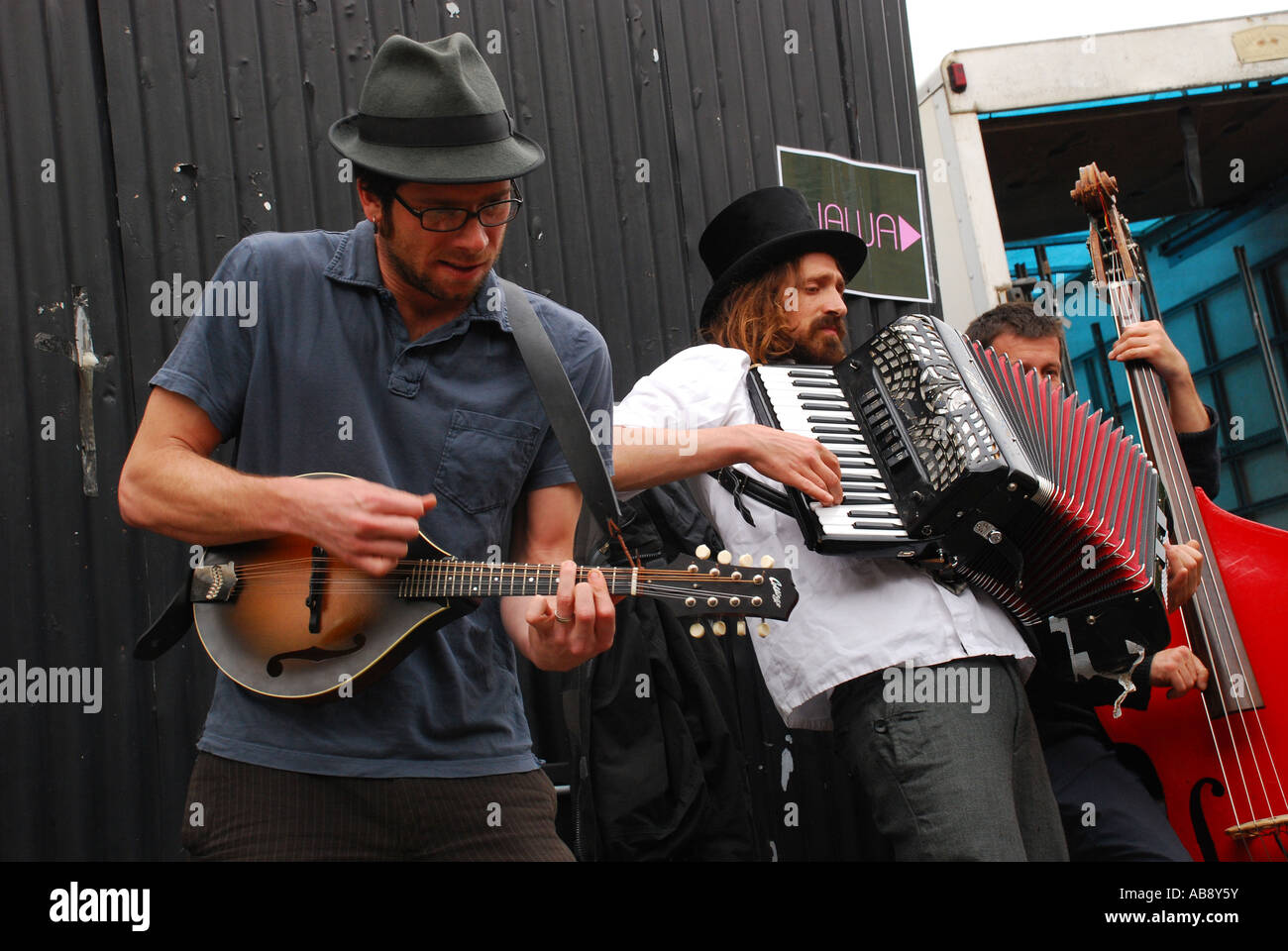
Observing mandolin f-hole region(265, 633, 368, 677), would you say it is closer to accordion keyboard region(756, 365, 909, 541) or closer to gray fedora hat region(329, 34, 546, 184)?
gray fedora hat region(329, 34, 546, 184)

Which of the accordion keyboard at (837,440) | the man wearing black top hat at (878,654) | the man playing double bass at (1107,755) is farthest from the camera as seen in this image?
the man playing double bass at (1107,755)

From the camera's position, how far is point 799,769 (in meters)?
3.79

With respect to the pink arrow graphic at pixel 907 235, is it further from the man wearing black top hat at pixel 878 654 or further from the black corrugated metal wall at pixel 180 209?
the man wearing black top hat at pixel 878 654

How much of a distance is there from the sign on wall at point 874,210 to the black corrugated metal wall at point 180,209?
0.42 ft

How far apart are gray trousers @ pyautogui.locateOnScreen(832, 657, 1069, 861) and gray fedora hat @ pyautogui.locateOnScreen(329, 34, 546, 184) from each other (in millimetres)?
→ 1312

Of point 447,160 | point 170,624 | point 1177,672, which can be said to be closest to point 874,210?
point 1177,672

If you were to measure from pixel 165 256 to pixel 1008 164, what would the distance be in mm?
4594

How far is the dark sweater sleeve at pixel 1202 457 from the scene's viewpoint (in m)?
3.37

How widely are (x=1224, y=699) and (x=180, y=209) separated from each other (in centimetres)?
324

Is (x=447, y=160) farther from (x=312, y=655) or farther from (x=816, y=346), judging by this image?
(x=816, y=346)

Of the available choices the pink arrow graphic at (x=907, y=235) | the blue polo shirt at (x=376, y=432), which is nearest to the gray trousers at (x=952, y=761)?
the blue polo shirt at (x=376, y=432)

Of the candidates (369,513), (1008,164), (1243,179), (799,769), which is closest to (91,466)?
(369,513)

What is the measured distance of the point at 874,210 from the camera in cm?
446
